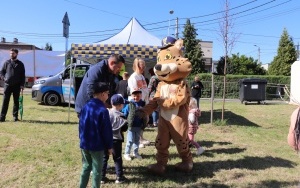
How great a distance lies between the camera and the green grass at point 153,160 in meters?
4.91

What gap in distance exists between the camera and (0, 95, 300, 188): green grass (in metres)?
4.91

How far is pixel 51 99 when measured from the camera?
1440 centimetres

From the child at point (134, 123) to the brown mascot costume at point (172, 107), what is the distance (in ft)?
1.26

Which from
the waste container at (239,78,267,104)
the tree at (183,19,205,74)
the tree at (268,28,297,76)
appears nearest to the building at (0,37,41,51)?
the tree at (183,19,205,74)

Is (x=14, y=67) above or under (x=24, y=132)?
above

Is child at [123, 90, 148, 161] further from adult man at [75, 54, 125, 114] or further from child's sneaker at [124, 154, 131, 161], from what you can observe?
adult man at [75, 54, 125, 114]

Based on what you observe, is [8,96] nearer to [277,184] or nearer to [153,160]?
[153,160]

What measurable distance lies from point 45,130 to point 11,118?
211cm

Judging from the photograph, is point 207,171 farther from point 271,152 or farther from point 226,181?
point 271,152

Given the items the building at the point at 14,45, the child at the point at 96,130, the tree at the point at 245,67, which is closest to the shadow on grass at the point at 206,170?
the child at the point at 96,130

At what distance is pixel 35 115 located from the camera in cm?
1080

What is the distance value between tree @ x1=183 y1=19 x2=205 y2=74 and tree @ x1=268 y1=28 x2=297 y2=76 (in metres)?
8.67

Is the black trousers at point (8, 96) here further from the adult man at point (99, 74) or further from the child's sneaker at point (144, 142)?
the adult man at point (99, 74)

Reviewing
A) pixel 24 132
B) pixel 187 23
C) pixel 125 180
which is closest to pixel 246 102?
pixel 24 132
